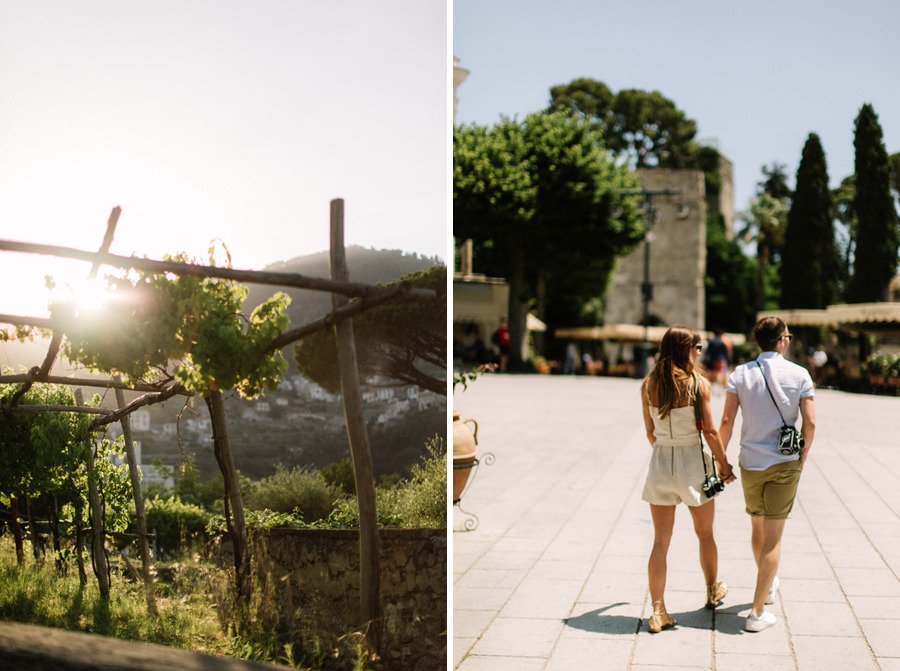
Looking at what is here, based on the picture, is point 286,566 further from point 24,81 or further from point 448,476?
point 24,81

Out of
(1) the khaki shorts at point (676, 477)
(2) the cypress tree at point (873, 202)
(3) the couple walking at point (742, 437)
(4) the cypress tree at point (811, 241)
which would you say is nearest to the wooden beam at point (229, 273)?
(3) the couple walking at point (742, 437)

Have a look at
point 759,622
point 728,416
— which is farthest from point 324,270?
point 759,622

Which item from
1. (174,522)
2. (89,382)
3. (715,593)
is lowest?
(715,593)

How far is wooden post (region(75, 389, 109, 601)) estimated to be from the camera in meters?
3.90

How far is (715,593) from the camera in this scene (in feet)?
15.7

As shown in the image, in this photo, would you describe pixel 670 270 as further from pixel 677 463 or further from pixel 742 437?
pixel 677 463

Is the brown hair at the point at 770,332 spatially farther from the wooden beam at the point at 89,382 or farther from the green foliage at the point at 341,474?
the wooden beam at the point at 89,382

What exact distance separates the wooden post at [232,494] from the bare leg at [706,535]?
6.55 feet

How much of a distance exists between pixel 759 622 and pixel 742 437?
81cm

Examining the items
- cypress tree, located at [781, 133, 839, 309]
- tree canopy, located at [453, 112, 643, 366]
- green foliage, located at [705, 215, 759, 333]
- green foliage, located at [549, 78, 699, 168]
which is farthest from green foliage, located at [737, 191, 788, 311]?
cypress tree, located at [781, 133, 839, 309]

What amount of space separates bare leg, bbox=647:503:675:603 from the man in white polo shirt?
0.35m

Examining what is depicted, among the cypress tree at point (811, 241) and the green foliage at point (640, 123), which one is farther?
the green foliage at point (640, 123)

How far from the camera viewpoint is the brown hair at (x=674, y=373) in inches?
171

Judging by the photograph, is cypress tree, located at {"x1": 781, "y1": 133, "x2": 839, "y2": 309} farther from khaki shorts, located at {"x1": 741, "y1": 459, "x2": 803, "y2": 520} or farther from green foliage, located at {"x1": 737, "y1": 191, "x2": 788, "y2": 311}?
green foliage, located at {"x1": 737, "y1": 191, "x2": 788, "y2": 311}
